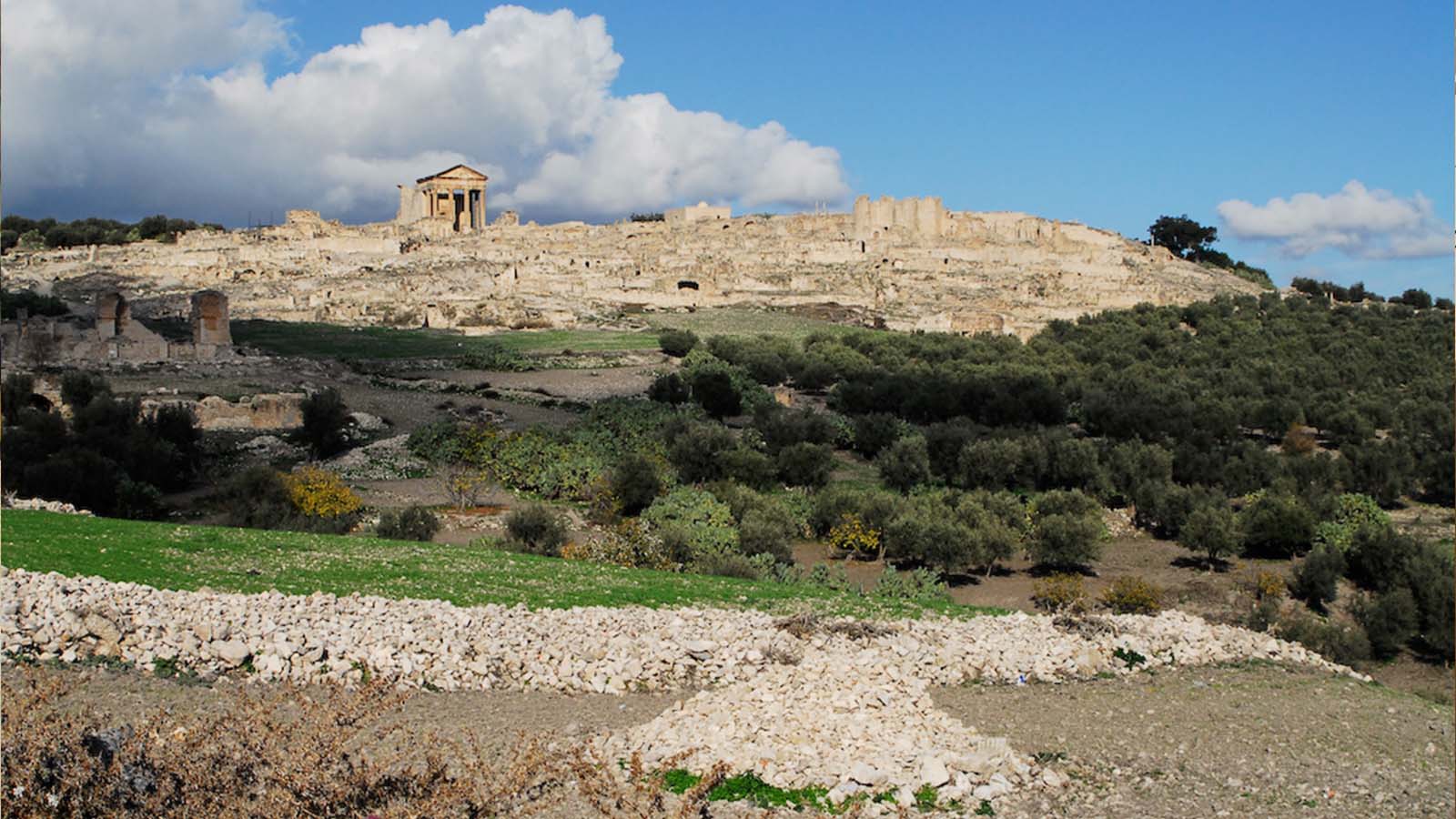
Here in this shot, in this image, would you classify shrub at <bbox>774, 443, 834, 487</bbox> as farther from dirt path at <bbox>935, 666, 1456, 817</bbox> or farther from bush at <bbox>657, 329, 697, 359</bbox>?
bush at <bbox>657, 329, 697, 359</bbox>

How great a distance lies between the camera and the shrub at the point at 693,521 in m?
19.6

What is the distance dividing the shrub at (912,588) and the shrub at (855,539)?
9.70 ft

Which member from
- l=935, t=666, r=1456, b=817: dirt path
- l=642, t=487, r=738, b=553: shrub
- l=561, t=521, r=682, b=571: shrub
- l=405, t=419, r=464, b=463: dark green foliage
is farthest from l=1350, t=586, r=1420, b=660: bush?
l=405, t=419, r=464, b=463: dark green foliage

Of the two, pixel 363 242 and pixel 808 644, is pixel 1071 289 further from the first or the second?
pixel 808 644

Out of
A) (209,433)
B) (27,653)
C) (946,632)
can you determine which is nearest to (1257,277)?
(209,433)

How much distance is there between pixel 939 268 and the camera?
74938mm

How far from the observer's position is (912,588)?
16984mm

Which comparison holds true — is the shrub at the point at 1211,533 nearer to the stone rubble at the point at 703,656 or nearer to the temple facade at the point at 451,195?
the stone rubble at the point at 703,656

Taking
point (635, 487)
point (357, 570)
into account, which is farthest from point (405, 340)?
point (357, 570)

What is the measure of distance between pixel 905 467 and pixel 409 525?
14068mm

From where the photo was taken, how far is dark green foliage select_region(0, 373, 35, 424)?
94.1 ft

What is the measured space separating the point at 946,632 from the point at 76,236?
8080 centimetres

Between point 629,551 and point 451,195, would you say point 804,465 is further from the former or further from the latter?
point 451,195

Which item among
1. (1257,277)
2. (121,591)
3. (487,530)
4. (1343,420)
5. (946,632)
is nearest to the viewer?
(121,591)
